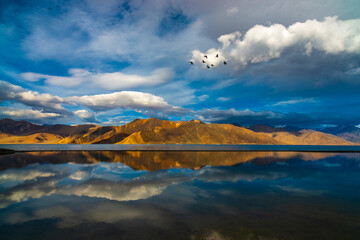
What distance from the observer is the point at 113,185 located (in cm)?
2048

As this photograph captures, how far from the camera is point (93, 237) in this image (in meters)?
9.28

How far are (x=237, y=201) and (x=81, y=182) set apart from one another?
56.7 feet

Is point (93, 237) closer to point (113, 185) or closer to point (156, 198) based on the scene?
point (156, 198)

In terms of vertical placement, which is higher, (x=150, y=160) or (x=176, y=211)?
(x=150, y=160)

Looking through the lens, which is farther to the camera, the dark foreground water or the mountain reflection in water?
the mountain reflection in water

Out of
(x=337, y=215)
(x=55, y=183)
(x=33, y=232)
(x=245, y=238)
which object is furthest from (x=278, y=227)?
(x=55, y=183)

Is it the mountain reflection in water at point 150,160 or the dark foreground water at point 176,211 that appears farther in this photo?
the mountain reflection in water at point 150,160

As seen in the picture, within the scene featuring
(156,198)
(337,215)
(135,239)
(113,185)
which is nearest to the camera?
(135,239)

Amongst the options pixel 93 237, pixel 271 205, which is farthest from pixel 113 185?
pixel 271 205

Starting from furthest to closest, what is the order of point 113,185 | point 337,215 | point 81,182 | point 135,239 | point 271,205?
point 81,182 < point 113,185 < point 271,205 < point 337,215 < point 135,239

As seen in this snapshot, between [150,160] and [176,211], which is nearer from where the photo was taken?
[176,211]

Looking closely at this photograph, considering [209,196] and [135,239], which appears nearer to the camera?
[135,239]

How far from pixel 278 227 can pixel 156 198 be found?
9114mm

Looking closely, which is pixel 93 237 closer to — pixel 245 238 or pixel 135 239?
pixel 135 239
